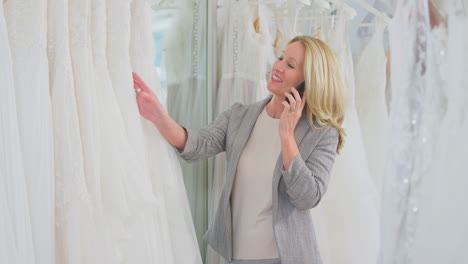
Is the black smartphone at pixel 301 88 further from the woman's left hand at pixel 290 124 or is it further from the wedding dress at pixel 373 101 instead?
the wedding dress at pixel 373 101

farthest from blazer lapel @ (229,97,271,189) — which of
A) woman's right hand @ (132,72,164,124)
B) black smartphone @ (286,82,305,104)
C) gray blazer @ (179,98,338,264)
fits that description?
woman's right hand @ (132,72,164,124)

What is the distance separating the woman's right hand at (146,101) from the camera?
58.0 inches

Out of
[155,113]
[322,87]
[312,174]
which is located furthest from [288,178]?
[155,113]

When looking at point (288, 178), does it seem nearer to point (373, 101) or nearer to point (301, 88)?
point (301, 88)

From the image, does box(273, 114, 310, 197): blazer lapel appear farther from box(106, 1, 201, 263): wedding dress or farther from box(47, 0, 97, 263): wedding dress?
box(47, 0, 97, 263): wedding dress

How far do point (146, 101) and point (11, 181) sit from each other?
51 centimetres

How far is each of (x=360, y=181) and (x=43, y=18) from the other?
1293 mm

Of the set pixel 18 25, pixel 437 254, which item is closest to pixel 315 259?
pixel 437 254

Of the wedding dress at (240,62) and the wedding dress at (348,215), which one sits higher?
the wedding dress at (240,62)

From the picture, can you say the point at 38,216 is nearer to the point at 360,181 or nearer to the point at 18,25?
the point at 18,25

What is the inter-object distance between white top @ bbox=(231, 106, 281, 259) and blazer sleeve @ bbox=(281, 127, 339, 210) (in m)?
0.12

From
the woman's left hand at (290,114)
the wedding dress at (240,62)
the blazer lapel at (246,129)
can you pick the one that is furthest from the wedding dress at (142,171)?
the wedding dress at (240,62)

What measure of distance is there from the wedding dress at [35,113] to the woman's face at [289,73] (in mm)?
768

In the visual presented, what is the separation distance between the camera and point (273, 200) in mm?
1613
